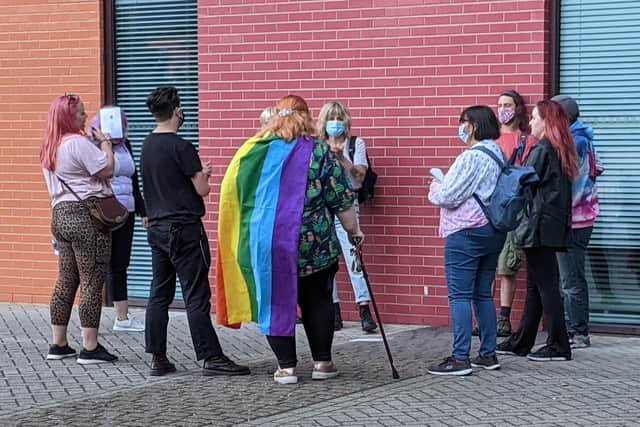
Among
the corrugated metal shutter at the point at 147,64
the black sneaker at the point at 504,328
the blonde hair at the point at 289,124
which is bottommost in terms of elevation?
the black sneaker at the point at 504,328

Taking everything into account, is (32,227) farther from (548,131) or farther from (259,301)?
(548,131)

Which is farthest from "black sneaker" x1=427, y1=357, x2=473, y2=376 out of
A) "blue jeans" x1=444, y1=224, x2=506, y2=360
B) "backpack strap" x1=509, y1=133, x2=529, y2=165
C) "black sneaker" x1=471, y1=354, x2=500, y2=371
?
"backpack strap" x1=509, y1=133, x2=529, y2=165

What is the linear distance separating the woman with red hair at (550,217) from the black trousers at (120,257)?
3473mm

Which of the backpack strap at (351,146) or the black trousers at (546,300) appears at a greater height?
the backpack strap at (351,146)

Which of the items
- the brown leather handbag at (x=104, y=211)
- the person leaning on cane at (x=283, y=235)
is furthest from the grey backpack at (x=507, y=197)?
the brown leather handbag at (x=104, y=211)

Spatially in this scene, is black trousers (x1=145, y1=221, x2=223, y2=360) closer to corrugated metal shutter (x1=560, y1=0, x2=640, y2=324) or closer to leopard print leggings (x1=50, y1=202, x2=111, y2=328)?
leopard print leggings (x1=50, y1=202, x2=111, y2=328)

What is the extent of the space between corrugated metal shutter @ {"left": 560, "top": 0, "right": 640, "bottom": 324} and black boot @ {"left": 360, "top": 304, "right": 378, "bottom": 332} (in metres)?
1.86

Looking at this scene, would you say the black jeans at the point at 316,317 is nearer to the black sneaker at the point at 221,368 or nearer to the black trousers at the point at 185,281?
the black sneaker at the point at 221,368

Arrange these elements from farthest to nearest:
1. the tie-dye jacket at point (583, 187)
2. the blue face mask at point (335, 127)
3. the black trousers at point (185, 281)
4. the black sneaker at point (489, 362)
Answer: the blue face mask at point (335, 127) → the tie-dye jacket at point (583, 187) → the black sneaker at point (489, 362) → the black trousers at point (185, 281)

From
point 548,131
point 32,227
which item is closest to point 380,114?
point 548,131

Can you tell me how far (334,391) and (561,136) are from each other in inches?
102

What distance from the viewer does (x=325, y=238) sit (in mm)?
8734

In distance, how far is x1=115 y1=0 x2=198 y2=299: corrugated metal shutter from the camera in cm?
1262

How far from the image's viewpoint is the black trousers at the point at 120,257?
1102cm
